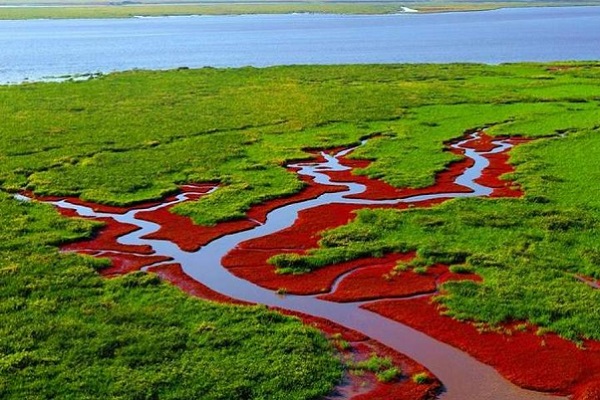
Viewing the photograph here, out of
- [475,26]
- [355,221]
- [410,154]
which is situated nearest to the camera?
[355,221]

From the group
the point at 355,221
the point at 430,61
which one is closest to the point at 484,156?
the point at 355,221

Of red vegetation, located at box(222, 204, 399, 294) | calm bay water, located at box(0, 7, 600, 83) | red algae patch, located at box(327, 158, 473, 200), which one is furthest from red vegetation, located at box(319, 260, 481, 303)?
calm bay water, located at box(0, 7, 600, 83)

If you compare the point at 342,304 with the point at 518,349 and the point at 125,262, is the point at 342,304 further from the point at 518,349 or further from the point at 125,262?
the point at 125,262

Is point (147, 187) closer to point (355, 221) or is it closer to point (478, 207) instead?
point (355, 221)

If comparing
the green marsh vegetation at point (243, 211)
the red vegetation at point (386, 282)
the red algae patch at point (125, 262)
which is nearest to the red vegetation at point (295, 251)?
the red vegetation at point (386, 282)

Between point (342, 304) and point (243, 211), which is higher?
point (243, 211)

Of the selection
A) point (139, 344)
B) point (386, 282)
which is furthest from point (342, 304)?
point (139, 344)
